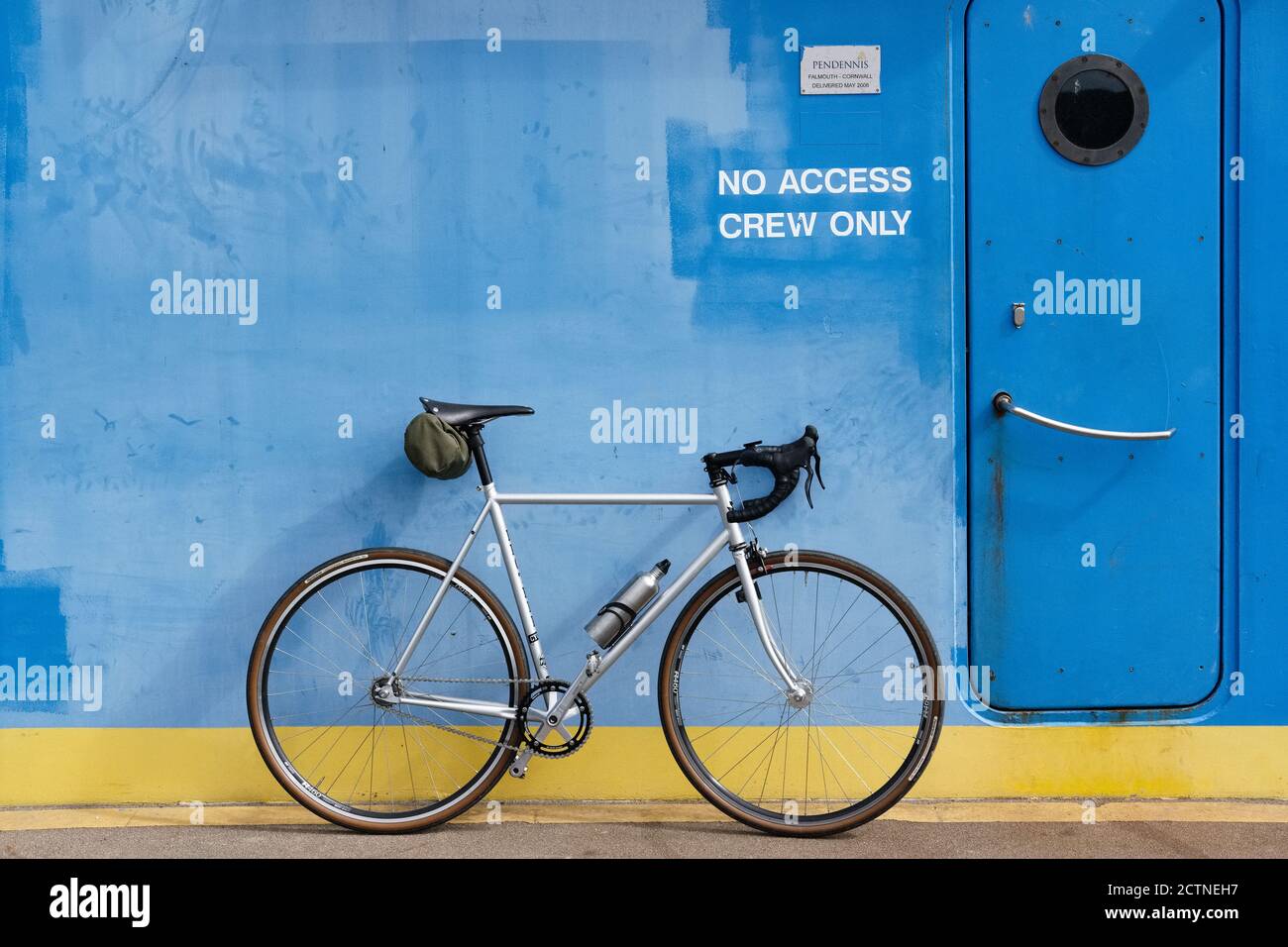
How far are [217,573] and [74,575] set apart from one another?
484mm

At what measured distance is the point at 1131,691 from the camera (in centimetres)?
384

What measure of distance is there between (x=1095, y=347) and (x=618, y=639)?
6.10 ft

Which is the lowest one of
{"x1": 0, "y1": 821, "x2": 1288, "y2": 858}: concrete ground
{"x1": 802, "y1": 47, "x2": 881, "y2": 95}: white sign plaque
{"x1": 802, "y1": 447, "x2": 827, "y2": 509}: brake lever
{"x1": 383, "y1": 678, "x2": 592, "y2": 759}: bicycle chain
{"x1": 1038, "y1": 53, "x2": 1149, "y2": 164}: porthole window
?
{"x1": 0, "y1": 821, "x2": 1288, "y2": 858}: concrete ground

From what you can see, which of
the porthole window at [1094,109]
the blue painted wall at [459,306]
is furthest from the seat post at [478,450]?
the porthole window at [1094,109]

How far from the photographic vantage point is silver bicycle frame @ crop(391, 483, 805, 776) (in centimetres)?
347

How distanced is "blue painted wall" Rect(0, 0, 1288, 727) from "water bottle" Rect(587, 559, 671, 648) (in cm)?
29

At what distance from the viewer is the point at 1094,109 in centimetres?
376
